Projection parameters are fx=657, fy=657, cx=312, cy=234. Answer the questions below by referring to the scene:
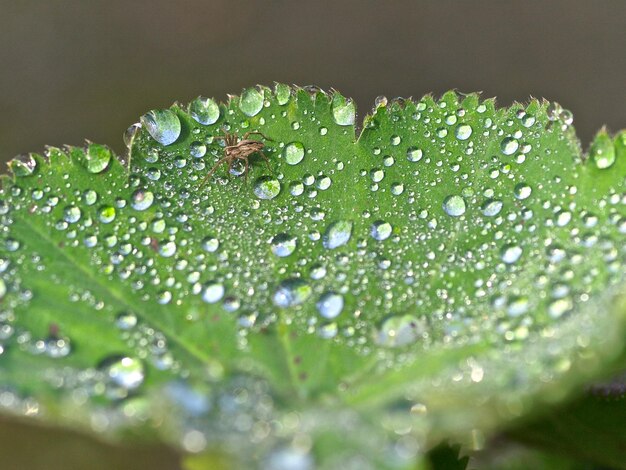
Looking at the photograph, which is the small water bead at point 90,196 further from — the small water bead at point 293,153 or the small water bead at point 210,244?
the small water bead at point 293,153

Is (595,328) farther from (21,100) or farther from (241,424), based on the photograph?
(21,100)

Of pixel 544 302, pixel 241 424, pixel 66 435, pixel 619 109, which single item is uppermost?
pixel 619 109

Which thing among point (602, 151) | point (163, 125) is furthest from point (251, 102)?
point (602, 151)

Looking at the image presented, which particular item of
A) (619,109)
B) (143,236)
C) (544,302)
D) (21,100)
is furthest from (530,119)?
(21,100)

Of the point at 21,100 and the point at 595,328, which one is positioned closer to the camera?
the point at 595,328

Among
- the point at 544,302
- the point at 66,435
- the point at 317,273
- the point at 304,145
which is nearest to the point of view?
the point at 544,302
